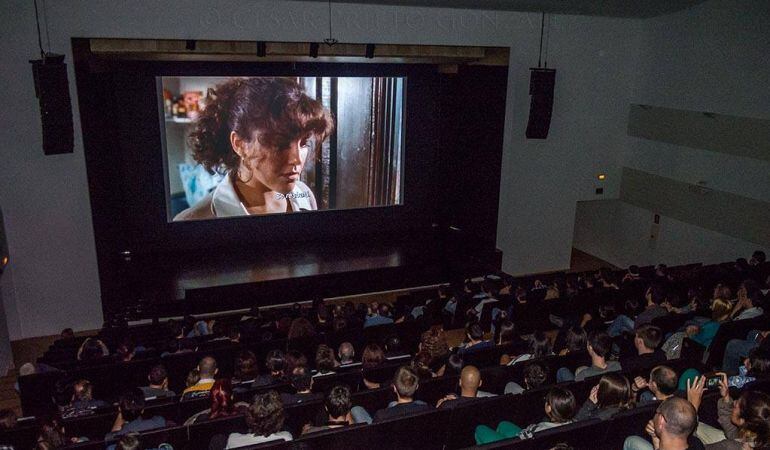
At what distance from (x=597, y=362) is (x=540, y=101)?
5.60 m

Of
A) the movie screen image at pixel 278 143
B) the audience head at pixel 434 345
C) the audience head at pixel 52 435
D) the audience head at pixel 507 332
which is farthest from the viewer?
the movie screen image at pixel 278 143

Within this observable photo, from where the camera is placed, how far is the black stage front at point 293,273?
28.7 feet

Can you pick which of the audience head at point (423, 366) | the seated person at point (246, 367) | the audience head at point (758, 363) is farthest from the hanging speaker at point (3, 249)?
the audience head at point (758, 363)

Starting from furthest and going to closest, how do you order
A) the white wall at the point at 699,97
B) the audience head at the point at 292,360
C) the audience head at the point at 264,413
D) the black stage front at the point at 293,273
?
the white wall at the point at 699,97
the black stage front at the point at 293,273
the audience head at the point at 292,360
the audience head at the point at 264,413

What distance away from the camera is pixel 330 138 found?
Result: 10.9 metres

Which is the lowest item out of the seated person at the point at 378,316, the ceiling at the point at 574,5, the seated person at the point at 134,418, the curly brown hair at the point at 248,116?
the seated person at the point at 378,316

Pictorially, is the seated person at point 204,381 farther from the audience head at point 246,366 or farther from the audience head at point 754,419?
the audience head at point 754,419

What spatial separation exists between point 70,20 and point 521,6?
247 inches

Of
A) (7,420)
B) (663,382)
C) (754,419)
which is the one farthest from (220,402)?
(754,419)

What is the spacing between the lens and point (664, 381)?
4012mm

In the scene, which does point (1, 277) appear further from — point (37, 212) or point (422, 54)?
point (422, 54)

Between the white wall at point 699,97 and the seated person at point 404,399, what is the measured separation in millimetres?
7227

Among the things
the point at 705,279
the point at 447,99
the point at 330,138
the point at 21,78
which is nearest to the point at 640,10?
the point at 447,99

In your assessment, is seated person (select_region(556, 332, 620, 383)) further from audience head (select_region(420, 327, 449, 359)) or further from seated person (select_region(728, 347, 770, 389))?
audience head (select_region(420, 327, 449, 359))
